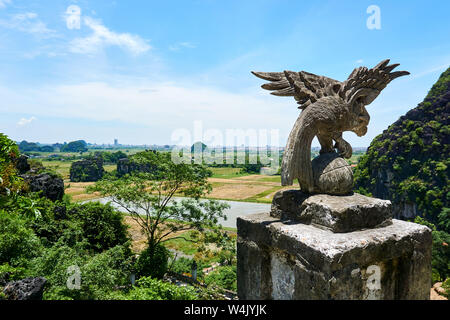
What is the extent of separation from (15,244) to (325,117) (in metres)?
10.4

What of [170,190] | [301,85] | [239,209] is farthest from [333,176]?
[239,209]

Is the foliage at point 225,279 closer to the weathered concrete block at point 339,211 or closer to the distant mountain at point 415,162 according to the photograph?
the weathered concrete block at point 339,211

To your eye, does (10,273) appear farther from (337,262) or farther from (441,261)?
(441,261)

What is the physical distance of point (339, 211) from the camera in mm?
3176

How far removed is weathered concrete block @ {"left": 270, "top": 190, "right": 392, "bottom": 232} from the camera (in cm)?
321

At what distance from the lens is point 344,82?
405cm

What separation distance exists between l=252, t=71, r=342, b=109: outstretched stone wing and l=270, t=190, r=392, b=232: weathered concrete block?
141cm

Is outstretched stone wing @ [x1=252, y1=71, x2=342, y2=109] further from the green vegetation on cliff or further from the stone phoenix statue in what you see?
the green vegetation on cliff

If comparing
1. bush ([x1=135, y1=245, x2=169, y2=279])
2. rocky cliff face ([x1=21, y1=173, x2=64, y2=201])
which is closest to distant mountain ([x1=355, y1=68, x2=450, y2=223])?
bush ([x1=135, y1=245, x2=169, y2=279])

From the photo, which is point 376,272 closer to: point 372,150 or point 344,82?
point 344,82
